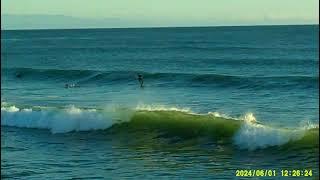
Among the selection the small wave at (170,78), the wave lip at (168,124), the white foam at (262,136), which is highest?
the small wave at (170,78)

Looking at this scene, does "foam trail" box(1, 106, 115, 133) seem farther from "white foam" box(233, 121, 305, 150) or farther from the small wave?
the small wave

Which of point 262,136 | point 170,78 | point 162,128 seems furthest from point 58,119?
point 170,78

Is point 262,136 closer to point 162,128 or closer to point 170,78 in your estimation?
point 162,128

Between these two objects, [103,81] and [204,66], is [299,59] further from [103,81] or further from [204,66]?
[103,81]

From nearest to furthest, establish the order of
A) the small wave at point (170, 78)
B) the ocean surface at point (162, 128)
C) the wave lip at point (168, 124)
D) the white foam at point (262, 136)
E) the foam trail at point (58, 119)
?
the ocean surface at point (162, 128) < the white foam at point (262, 136) < the wave lip at point (168, 124) < the foam trail at point (58, 119) < the small wave at point (170, 78)

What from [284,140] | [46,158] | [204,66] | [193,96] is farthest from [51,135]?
[204,66]

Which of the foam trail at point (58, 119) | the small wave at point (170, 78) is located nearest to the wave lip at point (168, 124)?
the foam trail at point (58, 119)

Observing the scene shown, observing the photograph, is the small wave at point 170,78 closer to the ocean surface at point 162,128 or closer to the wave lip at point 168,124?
the ocean surface at point 162,128

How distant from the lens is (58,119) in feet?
79.2

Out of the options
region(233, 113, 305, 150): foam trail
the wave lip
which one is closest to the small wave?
the wave lip

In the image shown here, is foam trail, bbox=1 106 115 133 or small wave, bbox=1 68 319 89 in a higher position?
small wave, bbox=1 68 319 89

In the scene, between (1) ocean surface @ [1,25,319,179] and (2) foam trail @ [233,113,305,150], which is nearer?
(1) ocean surface @ [1,25,319,179]

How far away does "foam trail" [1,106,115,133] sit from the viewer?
23141mm

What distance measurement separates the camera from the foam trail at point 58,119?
2314 cm
